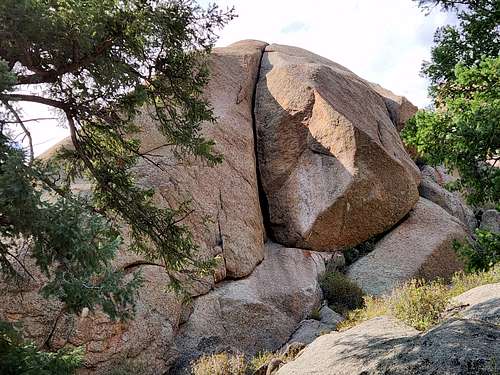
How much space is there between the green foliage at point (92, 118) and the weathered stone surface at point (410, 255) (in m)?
8.96

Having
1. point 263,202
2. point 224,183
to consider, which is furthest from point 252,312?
point 263,202

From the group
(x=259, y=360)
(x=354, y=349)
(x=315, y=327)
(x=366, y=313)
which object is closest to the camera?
(x=354, y=349)

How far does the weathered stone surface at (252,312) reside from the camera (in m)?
12.4

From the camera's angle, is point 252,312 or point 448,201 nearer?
point 252,312

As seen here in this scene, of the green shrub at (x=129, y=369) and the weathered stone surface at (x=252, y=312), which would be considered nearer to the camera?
the green shrub at (x=129, y=369)

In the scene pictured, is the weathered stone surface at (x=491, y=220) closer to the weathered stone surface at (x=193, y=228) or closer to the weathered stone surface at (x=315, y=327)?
the weathered stone surface at (x=315, y=327)

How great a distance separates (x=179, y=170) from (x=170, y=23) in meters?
6.50

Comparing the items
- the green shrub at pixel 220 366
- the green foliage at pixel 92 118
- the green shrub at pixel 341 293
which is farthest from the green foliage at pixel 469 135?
the green shrub at pixel 341 293

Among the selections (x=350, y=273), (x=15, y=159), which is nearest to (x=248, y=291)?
(x=350, y=273)

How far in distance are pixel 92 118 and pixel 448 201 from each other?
55.1 ft

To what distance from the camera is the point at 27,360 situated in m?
5.81

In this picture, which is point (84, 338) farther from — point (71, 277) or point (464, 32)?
point (464, 32)

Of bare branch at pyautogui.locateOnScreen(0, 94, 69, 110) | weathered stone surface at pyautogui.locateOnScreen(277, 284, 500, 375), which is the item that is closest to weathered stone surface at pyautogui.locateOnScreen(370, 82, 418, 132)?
weathered stone surface at pyautogui.locateOnScreen(277, 284, 500, 375)

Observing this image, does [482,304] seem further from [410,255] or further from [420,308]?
[410,255]
